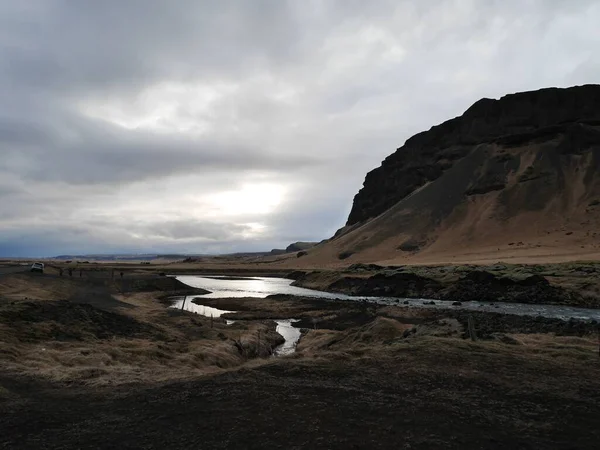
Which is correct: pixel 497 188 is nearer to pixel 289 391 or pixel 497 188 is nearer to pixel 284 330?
pixel 284 330

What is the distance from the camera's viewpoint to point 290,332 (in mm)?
34469

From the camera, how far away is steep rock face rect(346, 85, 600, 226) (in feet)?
434

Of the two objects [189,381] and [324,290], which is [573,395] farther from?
[324,290]

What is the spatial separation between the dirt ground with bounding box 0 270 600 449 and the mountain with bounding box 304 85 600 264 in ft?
235

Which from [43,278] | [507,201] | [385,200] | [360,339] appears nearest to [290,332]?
[360,339]

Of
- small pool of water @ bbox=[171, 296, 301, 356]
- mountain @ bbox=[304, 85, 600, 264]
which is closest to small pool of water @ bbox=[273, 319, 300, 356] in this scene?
small pool of water @ bbox=[171, 296, 301, 356]

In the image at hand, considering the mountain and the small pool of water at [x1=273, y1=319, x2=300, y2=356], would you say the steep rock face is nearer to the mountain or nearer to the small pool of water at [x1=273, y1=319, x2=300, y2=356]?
the mountain

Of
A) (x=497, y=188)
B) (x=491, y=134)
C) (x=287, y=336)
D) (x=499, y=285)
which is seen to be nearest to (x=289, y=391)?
(x=287, y=336)

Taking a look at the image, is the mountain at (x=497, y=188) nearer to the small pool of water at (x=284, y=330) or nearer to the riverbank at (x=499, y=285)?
the riverbank at (x=499, y=285)

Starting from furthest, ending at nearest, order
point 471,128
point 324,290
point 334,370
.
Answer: point 471,128 → point 324,290 → point 334,370

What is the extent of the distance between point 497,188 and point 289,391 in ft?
429

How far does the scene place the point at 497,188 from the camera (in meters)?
126

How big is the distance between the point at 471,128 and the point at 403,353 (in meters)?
161

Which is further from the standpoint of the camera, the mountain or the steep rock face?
the steep rock face
